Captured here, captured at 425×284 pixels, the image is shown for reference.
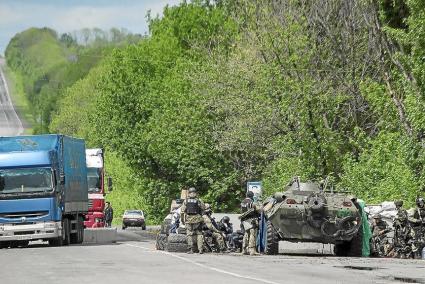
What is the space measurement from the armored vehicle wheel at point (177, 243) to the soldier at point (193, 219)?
75cm

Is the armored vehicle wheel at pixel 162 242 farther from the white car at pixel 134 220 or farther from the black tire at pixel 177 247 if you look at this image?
the white car at pixel 134 220

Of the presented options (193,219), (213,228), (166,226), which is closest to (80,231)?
(166,226)

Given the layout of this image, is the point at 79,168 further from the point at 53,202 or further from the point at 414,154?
the point at 414,154

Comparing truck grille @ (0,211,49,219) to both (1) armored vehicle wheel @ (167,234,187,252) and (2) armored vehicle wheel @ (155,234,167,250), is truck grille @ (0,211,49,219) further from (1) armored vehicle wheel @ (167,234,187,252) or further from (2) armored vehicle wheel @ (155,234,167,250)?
(1) armored vehicle wheel @ (167,234,187,252)

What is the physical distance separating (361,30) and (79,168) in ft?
54.3

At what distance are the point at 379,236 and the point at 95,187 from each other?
2544 cm

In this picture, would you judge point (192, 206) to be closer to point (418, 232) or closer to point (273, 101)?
point (418, 232)

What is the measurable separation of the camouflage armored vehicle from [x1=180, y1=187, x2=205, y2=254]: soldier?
1723 millimetres

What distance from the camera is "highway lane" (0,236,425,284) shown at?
20203mm

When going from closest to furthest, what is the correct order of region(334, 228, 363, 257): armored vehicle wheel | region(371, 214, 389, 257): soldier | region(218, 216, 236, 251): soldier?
region(334, 228, 363, 257): armored vehicle wheel → region(371, 214, 389, 257): soldier → region(218, 216, 236, 251): soldier

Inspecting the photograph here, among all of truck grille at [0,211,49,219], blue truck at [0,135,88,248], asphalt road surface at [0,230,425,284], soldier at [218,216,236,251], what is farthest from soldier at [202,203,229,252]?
truck grille at [0,211,49,219]

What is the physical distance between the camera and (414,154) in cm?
3753

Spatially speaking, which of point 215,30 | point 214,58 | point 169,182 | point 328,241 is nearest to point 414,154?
point 328,241

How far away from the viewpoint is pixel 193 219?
31234mm
